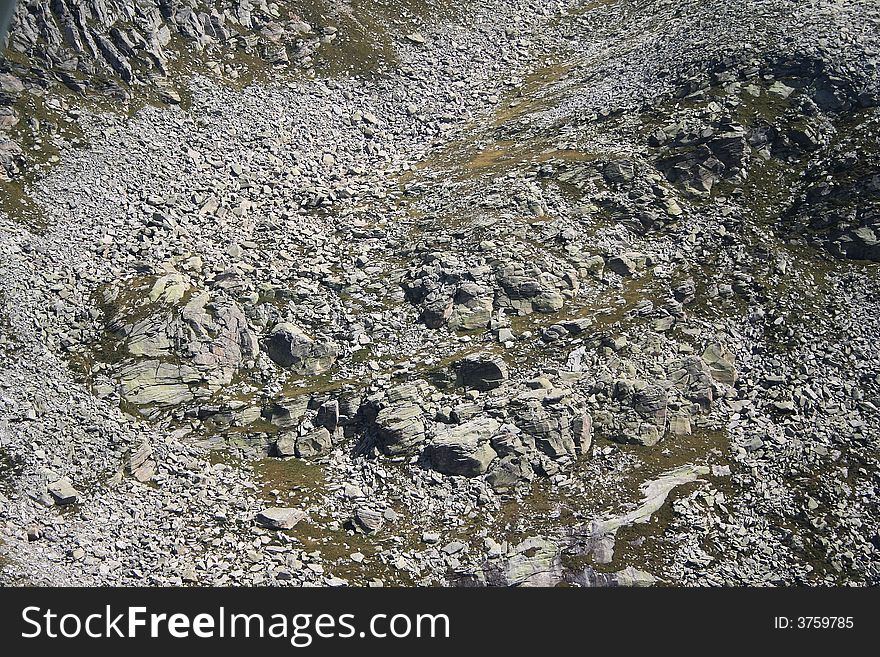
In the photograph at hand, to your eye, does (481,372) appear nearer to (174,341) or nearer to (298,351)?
(298,351)

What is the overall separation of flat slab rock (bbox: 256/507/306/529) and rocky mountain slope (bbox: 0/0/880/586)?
0.26ft

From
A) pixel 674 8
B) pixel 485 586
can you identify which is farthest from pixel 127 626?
pixel 674 8

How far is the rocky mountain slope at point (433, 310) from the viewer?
28.0 metres

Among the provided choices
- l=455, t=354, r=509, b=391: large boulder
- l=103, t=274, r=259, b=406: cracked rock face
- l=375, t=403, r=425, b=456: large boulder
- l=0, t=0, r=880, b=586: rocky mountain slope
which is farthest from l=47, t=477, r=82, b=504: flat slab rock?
l=455, t=354, r=509, b=391: large boulder

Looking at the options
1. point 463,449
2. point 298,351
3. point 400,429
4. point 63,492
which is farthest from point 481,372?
point 63,492

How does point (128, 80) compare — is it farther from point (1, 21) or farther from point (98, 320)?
→ point (1, 21)

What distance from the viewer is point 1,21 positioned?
4.12 metres

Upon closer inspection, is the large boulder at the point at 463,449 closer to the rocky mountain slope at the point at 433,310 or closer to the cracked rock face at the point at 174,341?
the rocky mountain slope at the point at 433,310

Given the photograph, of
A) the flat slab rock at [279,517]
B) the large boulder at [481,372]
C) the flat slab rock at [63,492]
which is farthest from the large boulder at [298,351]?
the flat slab rock at [63,492]

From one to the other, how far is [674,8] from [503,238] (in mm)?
29765

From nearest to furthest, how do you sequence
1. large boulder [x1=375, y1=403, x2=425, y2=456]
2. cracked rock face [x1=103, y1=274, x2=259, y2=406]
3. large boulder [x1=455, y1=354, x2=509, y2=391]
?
large boulder [x1=375, y1=403, x2=425, y2=456], cracked rock face [x1=103, y1=274, x2=259, y2=406], large boulder [x1=455, y1=354, x2=509, y2=391]

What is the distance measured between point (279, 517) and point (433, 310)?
456 inches

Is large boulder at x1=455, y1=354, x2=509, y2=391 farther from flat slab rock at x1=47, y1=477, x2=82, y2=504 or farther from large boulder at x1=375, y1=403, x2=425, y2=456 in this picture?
flat slab rock at x1=47, y1=477, x2=82, y2=504

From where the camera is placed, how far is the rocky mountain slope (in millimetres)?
27984
